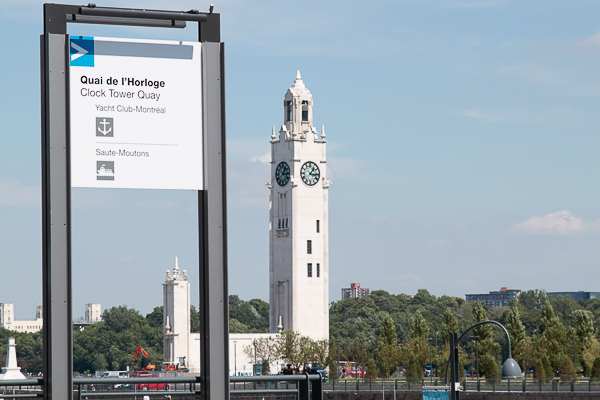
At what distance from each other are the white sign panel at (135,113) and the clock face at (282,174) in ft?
317

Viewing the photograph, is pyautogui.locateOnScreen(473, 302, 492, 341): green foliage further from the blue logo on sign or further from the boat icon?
the blue logo on sign

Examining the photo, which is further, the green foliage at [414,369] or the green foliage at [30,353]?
the green foliage at [30,353]

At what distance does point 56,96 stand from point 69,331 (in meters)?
2.11


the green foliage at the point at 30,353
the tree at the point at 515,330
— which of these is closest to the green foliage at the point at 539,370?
the tree at the point at 515,330

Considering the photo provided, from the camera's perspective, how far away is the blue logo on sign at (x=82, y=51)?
8242 millimetres

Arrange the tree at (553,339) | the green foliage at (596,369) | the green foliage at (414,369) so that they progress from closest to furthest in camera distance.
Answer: the green foliage at (596,369), the tree at (553,339), the green foliage at (414,369)

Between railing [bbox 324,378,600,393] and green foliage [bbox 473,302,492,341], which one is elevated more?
green foliage [bbox 473,302,492,341]

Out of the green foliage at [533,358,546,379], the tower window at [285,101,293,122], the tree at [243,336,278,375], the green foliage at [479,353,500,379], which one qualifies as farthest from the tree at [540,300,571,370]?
the tower window at [285,101,293,122]

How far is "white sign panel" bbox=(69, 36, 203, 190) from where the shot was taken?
8266 mm

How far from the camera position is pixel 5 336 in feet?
573

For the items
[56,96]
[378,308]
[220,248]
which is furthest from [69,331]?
[378,308]

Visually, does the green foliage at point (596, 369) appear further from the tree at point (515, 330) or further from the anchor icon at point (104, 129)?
the anchor icon at point (104, 129)

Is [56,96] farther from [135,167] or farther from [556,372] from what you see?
[556,372]

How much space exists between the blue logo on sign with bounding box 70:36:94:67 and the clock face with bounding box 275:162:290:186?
317 ft
